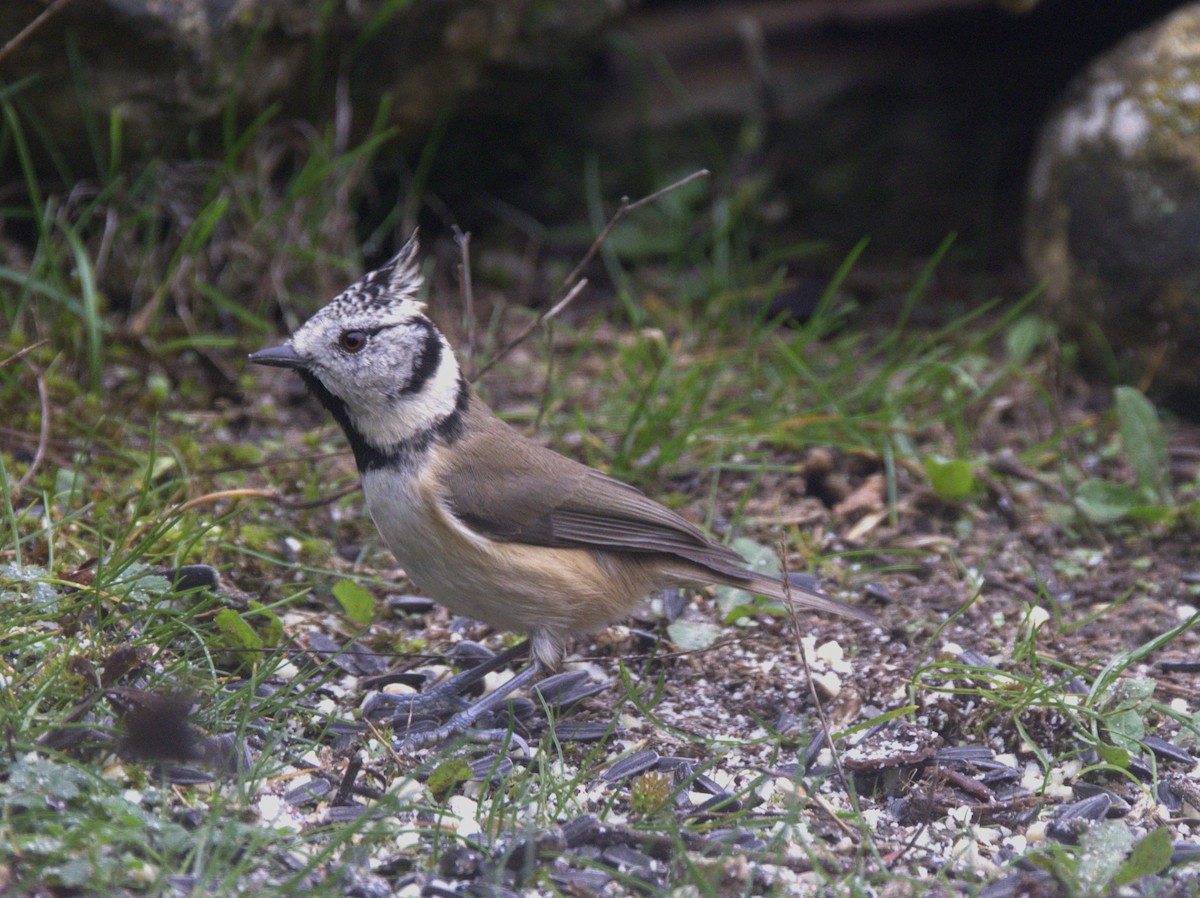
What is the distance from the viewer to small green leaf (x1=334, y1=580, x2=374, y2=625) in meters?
3.99

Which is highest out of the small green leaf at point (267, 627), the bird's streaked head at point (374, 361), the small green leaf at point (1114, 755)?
the bird's streaked head at point (374, 361)

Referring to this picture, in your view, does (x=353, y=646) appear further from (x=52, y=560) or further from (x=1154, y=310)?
(x=1154, y=310)

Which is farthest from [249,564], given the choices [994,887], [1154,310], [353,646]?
[1154,310]

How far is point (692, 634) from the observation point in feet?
13.4

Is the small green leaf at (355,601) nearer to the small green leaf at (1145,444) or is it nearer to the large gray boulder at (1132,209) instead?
the small green leaf at (1145,444)

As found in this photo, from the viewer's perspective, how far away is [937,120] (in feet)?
23.4

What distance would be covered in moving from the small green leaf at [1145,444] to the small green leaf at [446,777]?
2.92m

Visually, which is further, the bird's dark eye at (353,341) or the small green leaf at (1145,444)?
the small green leaf at (1145,444)

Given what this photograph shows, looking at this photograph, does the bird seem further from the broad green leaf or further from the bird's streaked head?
the broad green leaf

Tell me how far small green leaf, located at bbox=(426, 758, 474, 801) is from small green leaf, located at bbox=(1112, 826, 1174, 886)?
1.57 meters

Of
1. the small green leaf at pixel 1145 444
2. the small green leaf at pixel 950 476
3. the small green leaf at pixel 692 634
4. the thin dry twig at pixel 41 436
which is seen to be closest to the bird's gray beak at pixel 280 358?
the thin dry twig at pixel 41 436

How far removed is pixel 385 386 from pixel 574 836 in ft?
4.80

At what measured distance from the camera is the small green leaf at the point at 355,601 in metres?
3.99

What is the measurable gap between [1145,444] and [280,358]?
3207 mm
